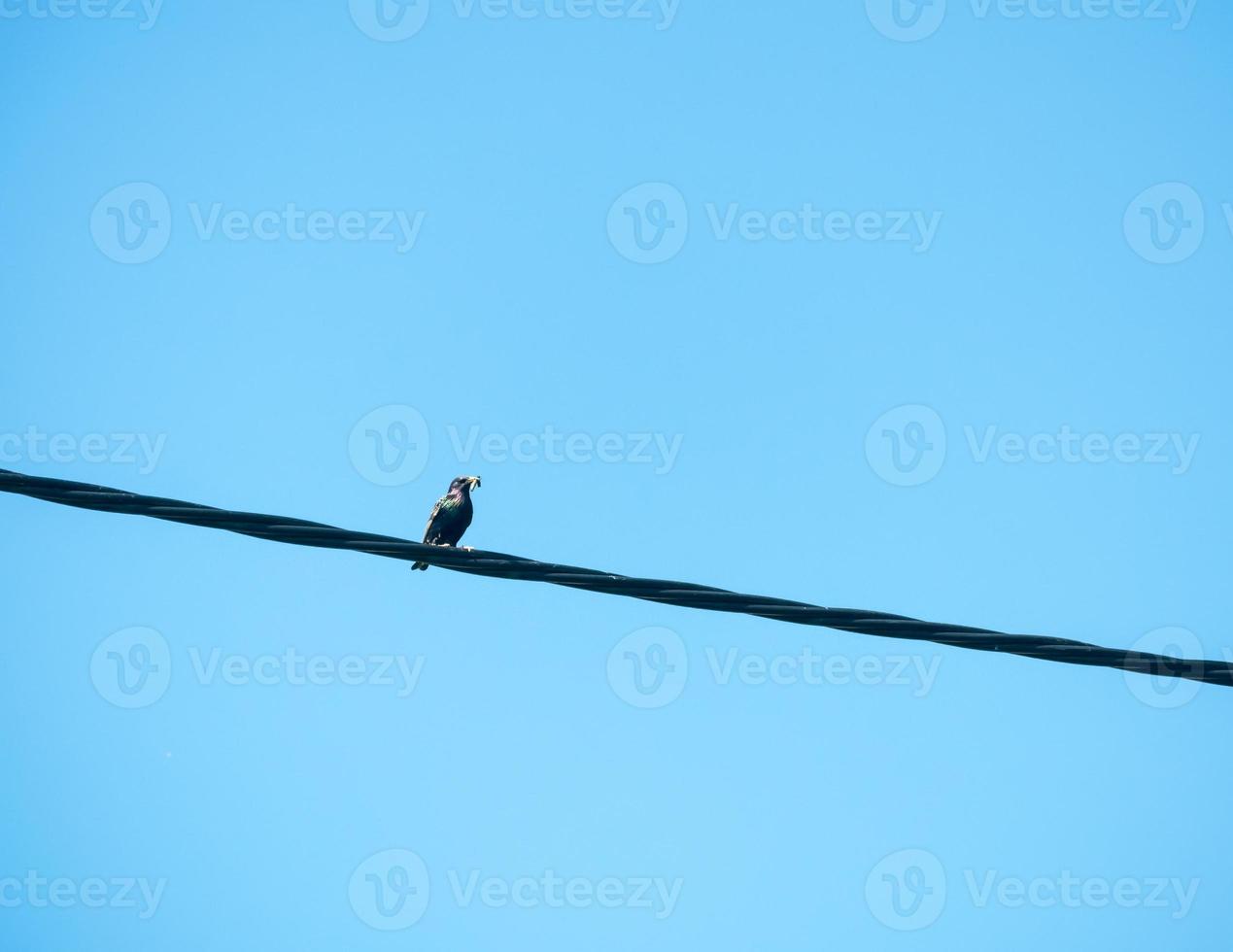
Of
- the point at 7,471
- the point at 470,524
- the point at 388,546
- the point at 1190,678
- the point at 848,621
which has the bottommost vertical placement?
the point at 7,471

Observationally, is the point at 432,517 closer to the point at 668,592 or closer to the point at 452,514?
the point at 452,514

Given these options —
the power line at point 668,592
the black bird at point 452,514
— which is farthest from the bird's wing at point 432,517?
the power line at point 668,592

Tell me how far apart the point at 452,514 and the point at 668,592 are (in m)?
6.15

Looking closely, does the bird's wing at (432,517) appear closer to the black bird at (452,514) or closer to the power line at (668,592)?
the black bird at (452,514)

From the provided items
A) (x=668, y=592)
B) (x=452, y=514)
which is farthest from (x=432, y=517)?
(x=668, y=592)

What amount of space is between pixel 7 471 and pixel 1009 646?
12.2 feet

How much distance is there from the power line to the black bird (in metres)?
5.73

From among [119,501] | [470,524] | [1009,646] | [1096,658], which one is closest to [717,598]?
[1009,646]

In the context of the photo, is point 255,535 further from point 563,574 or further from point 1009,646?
point 1009,646

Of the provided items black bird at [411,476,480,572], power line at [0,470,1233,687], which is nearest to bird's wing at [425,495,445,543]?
black bird at [411,476,480,572]

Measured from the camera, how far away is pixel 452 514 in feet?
36.0

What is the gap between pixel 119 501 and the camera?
490cm

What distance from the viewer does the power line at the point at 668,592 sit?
4879 millimetres

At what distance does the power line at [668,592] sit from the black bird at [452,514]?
18.8 feet
